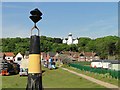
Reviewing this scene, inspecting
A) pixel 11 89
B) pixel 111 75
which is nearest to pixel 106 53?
pixel 111 75

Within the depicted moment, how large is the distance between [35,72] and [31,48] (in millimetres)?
518

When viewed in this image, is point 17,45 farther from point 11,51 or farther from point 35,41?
point 35,41

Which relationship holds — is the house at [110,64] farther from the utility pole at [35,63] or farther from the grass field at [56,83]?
the utility pole at [35,63]

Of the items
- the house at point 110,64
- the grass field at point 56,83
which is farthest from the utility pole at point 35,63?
the house at point 110,64

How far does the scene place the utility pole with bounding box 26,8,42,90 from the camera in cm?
661

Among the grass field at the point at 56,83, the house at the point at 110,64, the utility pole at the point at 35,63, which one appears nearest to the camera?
the utility pole at the point at 35,63

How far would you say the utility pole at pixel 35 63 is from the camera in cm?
661

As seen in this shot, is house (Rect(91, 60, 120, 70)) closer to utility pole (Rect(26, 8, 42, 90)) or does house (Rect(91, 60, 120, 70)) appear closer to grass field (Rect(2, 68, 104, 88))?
grass field (Rect(2, 68, 104, 88))

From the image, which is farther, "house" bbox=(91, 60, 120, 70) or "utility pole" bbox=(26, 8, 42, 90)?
"house" bbox=(91, 60, 120, 70)

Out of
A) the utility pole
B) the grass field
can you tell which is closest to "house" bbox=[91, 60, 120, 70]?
the grass field

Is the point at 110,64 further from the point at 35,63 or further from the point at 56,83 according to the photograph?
the point at 35,63

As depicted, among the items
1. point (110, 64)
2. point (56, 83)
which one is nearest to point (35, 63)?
point (56, 83)

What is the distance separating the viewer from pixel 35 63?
6.68 m

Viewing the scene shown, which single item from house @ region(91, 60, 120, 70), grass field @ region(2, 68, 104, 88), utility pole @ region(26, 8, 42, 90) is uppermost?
utility pole @ region(26, 8, 42, 90)
